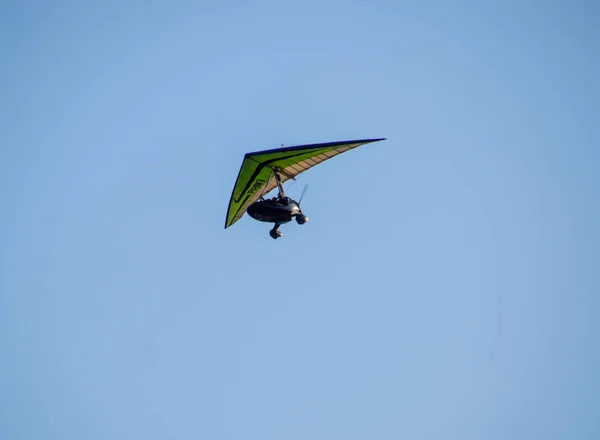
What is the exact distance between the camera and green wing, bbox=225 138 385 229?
88.3 ft

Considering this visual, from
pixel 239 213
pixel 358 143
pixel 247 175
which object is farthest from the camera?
pixel 239 213

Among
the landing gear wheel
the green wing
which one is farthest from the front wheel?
the green wing

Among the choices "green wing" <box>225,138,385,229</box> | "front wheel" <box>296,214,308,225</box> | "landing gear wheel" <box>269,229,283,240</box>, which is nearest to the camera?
"green wing" <box>225,138,385,229</box>

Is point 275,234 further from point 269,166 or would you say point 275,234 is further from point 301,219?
point 269,166

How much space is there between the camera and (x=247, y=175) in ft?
94.2

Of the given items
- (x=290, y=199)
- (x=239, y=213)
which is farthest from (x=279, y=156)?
(x=239, y=213)

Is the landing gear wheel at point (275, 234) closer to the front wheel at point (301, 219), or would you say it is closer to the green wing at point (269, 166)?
the front wheel at point (301, 219)

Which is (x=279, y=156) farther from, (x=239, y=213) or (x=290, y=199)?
(x=239, y=213)

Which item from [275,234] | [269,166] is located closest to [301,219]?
[275,234]

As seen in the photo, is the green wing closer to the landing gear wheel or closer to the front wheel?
the landing gear wheel

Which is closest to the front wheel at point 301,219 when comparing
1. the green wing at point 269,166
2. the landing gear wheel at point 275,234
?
the landing gear wheel at point 275,234

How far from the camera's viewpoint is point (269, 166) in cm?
2862

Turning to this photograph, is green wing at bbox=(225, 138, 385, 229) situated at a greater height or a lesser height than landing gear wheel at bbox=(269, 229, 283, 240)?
greater

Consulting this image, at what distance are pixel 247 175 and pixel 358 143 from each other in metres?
4.70
